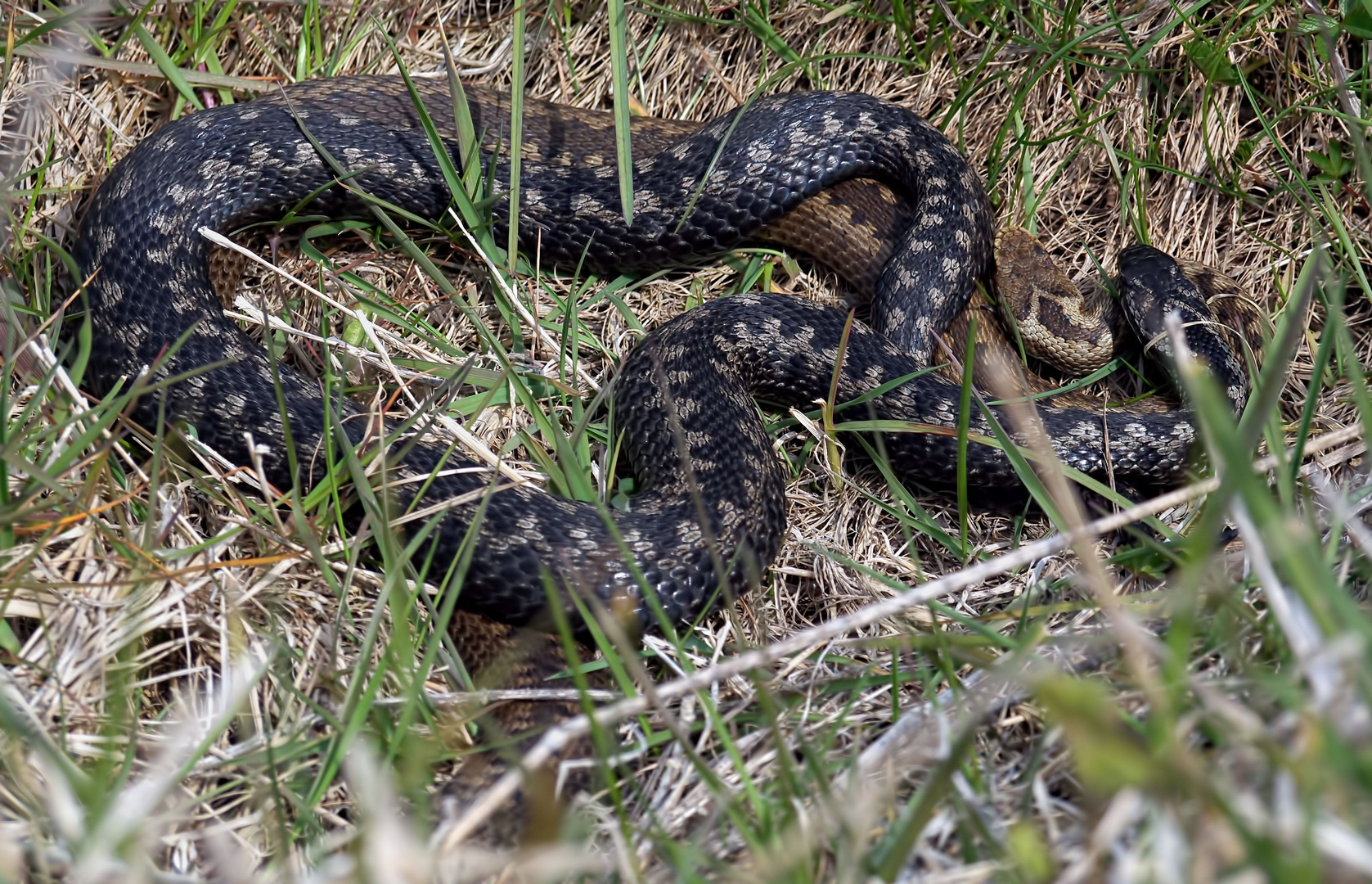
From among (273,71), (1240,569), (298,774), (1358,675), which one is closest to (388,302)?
(273,71)

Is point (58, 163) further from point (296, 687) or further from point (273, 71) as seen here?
point (296, 687)

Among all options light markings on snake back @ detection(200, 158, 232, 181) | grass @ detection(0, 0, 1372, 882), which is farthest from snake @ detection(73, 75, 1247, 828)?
grass @ detection(0, 0, 1372, 882)

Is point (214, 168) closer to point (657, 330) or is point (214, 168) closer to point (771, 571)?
point (657, 330)

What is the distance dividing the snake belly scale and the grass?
0.66ft

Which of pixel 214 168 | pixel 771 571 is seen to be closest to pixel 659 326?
pixel 771 571

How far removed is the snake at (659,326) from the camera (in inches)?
163

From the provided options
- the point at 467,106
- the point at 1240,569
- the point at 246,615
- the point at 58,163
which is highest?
the point at 467,106

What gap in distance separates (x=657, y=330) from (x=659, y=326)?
114 mm

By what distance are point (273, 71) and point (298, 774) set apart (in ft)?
13.0

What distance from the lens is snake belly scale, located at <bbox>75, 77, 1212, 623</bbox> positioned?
416cm

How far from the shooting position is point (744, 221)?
531cm

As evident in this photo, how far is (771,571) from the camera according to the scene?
4.43 metres

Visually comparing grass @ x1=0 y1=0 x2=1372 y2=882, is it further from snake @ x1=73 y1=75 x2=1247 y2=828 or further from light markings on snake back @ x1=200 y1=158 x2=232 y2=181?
light markings on snake back @ x1=200 y1=158 x2=232 y2=181

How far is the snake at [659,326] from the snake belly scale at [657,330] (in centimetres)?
1
